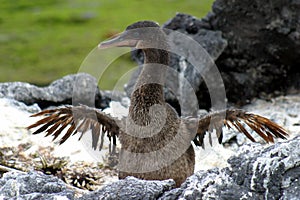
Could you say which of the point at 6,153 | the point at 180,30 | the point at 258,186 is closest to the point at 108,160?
the point at 6,153

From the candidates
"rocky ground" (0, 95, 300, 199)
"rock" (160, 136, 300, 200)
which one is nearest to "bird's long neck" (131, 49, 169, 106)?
"rocky ground" (0, 95, 300, 199)

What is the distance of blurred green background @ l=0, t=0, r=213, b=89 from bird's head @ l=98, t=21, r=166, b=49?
37.2 ft

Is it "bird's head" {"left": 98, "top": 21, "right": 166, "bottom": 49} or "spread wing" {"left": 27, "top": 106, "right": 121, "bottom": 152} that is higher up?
"bird's head" {"left": 98, "top": 21, "right": 166, "bottom": 49}

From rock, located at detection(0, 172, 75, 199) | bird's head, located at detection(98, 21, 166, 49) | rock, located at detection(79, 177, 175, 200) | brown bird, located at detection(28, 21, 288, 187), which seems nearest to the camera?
rock, located at detection(79, 177, 175, 200)

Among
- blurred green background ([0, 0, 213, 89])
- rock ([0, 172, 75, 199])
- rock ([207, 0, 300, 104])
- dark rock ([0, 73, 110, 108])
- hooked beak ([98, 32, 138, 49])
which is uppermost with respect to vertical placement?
blurred green background ([0, 0, 213, 89])

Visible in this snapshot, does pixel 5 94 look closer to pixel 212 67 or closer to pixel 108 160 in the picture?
pixel 108 160

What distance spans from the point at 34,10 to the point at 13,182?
20.6 meters

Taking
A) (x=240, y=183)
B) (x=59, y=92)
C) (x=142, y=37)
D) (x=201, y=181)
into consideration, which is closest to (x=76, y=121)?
(x=142, y=37)

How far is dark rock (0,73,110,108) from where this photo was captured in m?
8.68

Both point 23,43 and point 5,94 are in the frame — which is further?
point 23,43

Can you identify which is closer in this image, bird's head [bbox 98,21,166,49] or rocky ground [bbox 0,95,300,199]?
rocky ground [bbox 0,95,300,199]

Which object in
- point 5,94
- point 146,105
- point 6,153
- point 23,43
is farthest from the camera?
point 23,43

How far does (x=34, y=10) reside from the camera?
984 inches

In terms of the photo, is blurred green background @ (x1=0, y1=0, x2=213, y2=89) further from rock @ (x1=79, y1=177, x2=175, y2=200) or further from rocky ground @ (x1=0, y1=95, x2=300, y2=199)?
rock @ (x1=79, y1=177, x2=175, y2=200)
